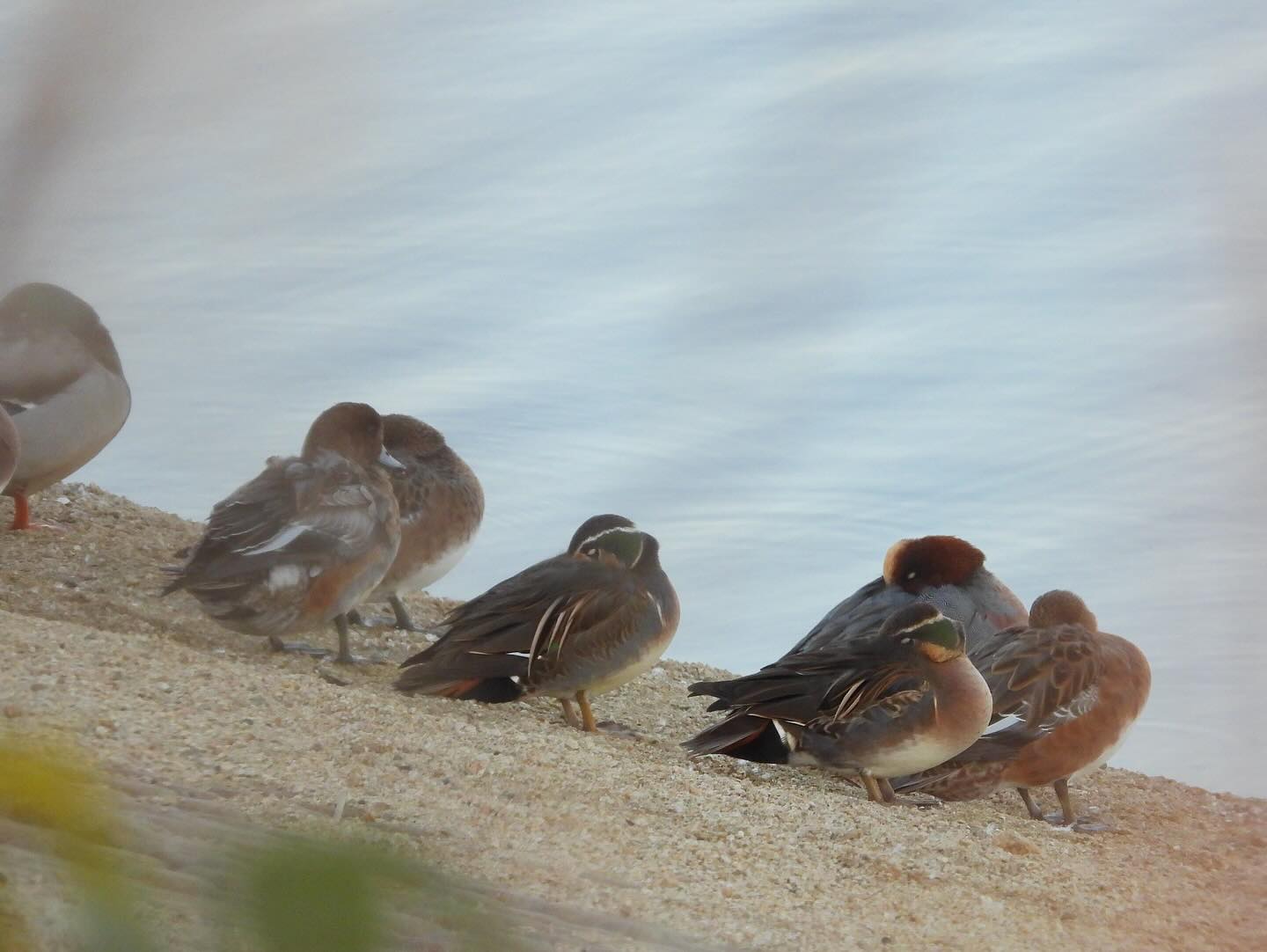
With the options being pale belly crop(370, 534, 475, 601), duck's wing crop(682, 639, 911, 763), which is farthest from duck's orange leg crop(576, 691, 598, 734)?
pale belly crop(370, 534, 475, 601)

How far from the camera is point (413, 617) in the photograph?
24.0 feet

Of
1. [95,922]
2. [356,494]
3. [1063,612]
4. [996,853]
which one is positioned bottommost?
[996,853]

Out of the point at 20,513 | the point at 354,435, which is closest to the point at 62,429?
the point at 20,513

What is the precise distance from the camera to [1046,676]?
18.0ft

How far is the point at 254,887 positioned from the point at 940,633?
4.87m

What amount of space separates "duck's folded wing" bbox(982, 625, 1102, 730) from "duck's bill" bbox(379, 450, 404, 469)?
2.56 metres

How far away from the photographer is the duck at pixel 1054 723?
5.34 m

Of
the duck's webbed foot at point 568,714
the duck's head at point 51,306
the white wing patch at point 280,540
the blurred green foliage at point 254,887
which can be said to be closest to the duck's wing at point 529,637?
the duck's webbed foot at point 568,714

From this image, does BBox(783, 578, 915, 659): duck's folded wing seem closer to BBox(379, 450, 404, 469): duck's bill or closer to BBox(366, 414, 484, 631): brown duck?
BBox(366, 414, 484, 631): brown duck

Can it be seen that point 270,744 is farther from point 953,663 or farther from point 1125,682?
point 1125,682

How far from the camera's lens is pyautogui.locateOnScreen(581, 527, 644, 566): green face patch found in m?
5.77

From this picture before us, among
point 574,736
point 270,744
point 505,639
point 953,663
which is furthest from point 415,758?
point 953,663

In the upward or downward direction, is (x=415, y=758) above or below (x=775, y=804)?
above

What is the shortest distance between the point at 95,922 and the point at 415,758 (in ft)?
9.81
